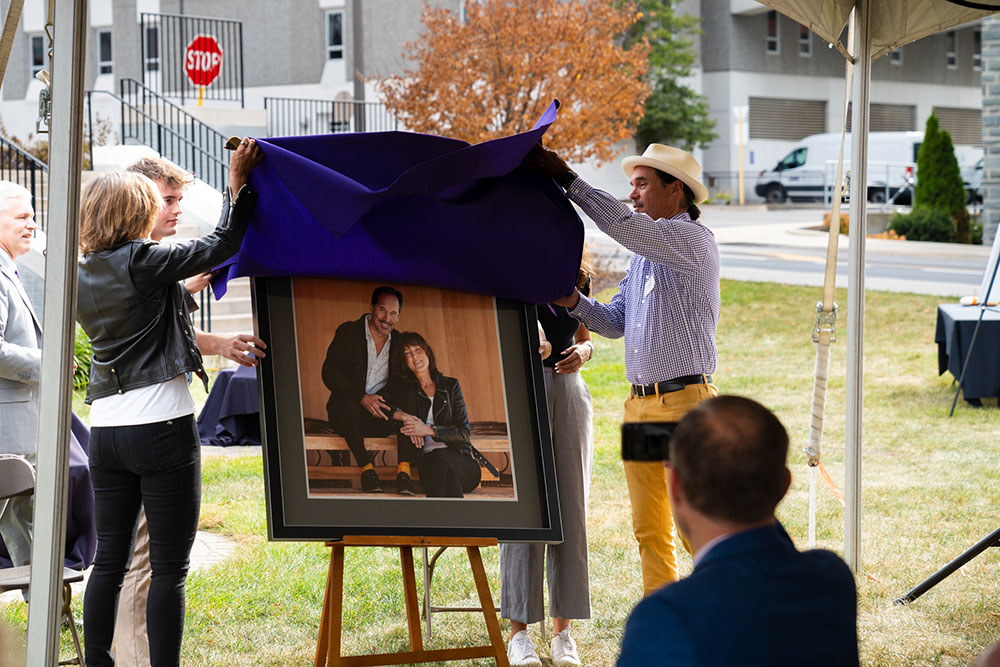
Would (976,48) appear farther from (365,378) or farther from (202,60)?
(365,378)

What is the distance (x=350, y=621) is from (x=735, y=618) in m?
3.59

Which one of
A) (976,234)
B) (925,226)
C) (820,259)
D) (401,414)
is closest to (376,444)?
(401,414)

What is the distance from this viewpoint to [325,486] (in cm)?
362

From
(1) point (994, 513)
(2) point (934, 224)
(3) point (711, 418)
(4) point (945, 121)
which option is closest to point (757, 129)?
(4) point (945, 121)

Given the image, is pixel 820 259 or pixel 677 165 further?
pixel 820 259

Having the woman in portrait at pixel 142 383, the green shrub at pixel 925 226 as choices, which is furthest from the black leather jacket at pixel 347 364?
the green shrub at pixel 925 226

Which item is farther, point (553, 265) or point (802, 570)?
point (553, 265)

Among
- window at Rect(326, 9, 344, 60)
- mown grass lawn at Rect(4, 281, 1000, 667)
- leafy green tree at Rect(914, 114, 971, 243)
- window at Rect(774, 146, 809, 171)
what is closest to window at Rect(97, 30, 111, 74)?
window at Rect(326, 9, 344, 60)

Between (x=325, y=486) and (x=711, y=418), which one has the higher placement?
(x=711, y=418)

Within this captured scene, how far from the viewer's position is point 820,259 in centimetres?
2020

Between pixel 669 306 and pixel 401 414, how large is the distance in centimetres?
111

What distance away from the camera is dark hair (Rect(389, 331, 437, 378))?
3682mm

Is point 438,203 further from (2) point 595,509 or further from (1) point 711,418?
(2) point 595,509

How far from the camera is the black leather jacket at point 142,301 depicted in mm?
3332
